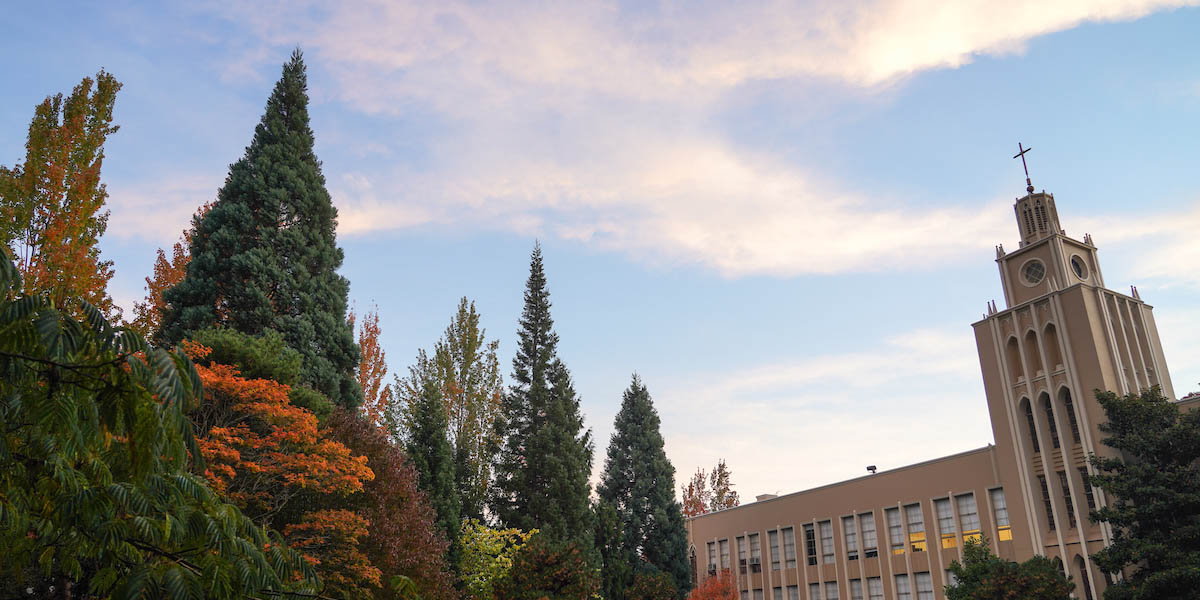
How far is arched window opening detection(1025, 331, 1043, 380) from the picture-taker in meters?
34.5

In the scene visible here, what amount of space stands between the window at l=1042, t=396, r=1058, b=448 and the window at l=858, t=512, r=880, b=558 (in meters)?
9.54

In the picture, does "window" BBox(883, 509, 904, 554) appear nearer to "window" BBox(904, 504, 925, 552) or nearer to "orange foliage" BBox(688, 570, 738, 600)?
"window" BBox(904, 504, 925, 552)

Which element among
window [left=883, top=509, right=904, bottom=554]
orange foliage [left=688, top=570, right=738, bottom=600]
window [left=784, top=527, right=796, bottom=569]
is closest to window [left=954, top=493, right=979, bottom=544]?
window [left=883, top=509, right=904, bottom=554]

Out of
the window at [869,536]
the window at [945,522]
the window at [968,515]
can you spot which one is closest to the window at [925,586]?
the window at [945,522]

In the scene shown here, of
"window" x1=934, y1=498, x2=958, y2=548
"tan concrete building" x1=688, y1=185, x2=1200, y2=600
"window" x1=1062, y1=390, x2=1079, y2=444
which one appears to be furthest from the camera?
"window" x1=934, y1=498, x2=958, y2=548

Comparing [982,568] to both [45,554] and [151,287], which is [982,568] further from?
[151,287]

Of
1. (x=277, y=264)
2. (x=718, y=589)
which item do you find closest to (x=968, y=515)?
(x=718, y=589)

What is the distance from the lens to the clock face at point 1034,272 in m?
35.9

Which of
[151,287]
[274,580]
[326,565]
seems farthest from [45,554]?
[151,287]

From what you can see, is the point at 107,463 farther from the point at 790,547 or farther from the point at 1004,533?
the point at 790,547

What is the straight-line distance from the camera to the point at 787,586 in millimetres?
42781

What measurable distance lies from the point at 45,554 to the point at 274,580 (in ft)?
5.82

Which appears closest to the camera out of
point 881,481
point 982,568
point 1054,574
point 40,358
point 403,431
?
point 40,358

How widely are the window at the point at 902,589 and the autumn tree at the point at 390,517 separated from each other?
968 inches
